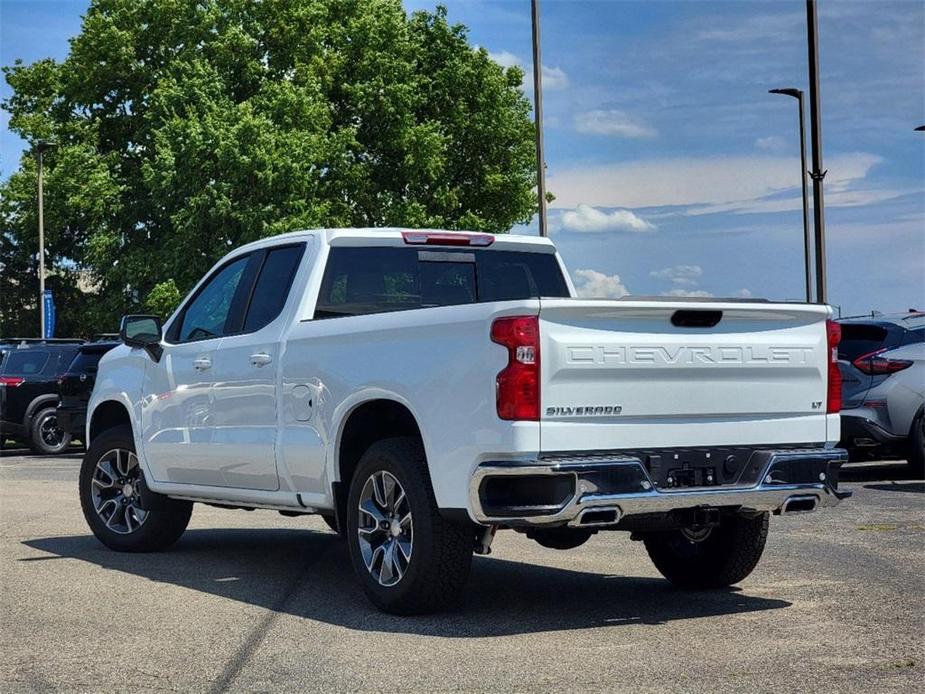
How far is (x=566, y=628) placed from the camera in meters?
7.12

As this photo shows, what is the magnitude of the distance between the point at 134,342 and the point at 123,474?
1.07m

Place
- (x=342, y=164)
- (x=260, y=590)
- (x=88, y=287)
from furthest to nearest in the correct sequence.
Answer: (x=88, y=287) → (x=342, y=164) → (x=260, y=590)

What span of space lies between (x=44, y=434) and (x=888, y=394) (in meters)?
15.7

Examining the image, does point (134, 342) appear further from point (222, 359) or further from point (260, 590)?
point (260, 590)

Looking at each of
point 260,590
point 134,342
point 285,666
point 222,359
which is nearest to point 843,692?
point 285,666

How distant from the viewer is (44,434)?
84.2 ft

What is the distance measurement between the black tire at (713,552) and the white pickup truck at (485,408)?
1cm

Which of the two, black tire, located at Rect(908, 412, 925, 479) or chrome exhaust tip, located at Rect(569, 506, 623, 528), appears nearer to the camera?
chrome exhaust tip, located at Rect(569, 506, 623, 528)

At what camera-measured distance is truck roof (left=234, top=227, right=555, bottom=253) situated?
Result: 8.80m

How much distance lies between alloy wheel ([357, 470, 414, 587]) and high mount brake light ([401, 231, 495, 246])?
6.26 ft

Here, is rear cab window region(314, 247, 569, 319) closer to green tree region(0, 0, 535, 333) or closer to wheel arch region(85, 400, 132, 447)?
wheel arch region(85, 400, 132, 447)

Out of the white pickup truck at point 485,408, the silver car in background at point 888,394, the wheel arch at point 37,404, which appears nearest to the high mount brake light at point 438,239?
the white pickup truck at point 485,408

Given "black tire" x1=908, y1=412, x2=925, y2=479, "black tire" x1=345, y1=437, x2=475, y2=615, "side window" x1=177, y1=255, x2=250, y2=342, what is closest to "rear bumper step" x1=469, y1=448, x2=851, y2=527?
"black tire" x1=345, y1=437, x2=475, y2=615

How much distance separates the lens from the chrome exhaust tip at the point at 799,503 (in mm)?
7340
